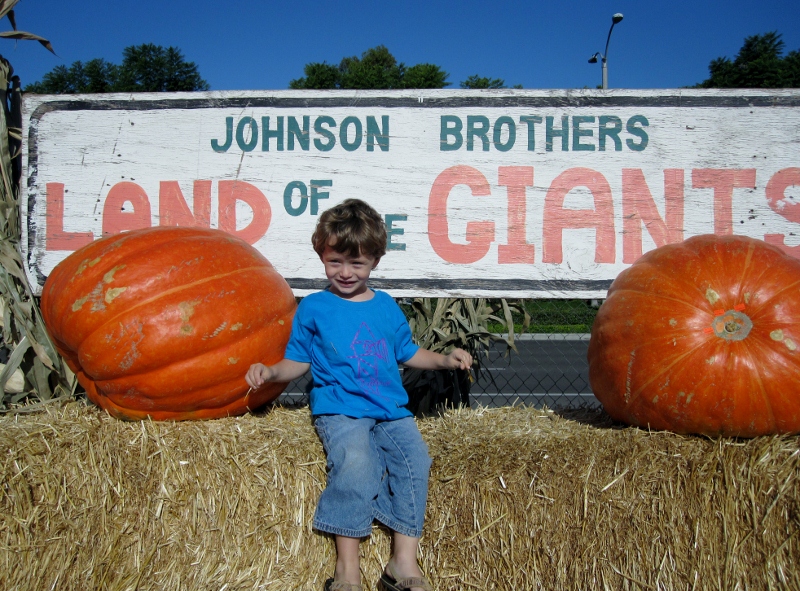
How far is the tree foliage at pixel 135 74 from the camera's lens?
27.5 m

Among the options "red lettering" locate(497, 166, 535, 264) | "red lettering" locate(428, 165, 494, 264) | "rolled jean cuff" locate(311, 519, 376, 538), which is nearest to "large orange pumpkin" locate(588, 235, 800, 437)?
"red lettering" locate(497, 166, 535, 264)

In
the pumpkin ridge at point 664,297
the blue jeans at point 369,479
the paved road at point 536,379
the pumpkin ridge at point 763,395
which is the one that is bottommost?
the paved road at point 536,379

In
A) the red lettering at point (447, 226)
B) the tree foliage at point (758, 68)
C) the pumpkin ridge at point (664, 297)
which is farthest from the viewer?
the tree foliage at point (758, 68)

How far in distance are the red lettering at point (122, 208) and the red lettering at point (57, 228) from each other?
0.42 feet

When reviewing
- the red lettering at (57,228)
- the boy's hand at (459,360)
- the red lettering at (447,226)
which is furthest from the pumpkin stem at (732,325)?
the red lettering at (57,228)

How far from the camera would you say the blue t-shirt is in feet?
7.47

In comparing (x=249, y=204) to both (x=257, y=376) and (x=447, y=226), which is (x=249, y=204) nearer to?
(x=447, y=226)

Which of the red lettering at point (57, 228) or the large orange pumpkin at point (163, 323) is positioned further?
the red lettering at point (57, 228)

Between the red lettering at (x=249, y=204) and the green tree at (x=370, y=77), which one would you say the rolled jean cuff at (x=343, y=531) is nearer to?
the red lettering at (x=249, y=204)

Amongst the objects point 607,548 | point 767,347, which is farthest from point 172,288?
point 767,347

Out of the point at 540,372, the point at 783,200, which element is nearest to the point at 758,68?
the point at 540,372

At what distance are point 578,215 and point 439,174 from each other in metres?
0.76

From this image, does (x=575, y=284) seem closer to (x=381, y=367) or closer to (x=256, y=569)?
(x=381, y=367)

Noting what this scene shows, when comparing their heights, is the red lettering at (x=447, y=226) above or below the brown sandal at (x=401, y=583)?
above
